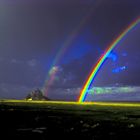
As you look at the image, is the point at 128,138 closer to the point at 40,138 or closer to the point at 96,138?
the point at 96,138

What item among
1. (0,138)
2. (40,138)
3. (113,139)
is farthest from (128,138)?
(0,138)

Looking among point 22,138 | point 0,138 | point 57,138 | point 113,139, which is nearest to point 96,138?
point 113,139

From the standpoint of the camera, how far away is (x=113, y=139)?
35219 mm

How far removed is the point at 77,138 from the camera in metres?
34.1

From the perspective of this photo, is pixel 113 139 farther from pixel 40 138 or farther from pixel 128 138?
pixel 40 138

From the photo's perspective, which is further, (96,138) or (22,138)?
(96,138)

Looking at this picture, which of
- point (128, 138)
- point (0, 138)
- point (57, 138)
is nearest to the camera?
point (0, 138)

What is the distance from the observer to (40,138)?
3300 centimetres

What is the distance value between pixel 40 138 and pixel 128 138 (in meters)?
9.73

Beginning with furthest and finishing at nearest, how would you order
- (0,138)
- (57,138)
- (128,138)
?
(128,138), (57,138), (0,138)

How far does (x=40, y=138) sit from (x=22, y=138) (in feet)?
6.22

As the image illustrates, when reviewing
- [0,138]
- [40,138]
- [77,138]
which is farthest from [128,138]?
[0,138]

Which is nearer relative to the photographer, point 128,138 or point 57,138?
point 57,138

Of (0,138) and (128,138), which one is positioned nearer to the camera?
(0,138)
